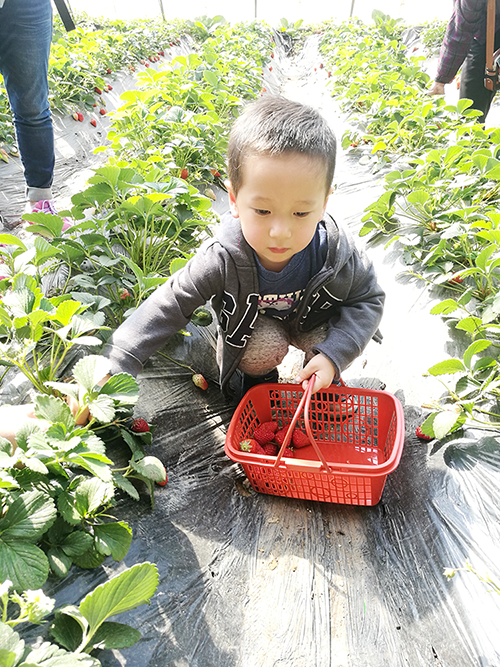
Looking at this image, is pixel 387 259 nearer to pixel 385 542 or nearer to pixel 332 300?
pixel 332 300

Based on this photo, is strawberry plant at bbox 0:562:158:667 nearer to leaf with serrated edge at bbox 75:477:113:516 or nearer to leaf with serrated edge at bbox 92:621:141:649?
leaf with serrated edge at bbox 92:621:141:649

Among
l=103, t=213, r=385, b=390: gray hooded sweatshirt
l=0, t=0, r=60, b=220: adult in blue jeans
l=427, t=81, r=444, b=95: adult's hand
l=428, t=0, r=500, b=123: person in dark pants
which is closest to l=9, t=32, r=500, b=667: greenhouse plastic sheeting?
l=103, t=213, r=385, b=390: gray hooded sweatshirt

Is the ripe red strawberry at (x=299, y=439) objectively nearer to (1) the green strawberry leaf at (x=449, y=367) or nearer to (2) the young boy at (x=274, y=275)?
(2) the young boy at (x=274, y=275)

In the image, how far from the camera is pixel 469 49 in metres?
2.70

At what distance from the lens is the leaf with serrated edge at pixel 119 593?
604 millimetres

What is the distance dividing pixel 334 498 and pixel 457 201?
1.25 m

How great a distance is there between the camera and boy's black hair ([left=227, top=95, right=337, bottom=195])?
861mm

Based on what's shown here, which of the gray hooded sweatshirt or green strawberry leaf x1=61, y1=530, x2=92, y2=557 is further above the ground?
the gray hooded sweatshirt

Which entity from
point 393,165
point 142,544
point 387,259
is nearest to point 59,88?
point 393,165

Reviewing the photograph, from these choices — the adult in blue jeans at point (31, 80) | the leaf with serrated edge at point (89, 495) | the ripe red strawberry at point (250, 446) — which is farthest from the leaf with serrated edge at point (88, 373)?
the adult in blue jeans at point (31, 80)

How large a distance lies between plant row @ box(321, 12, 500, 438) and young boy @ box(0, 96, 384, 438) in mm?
252

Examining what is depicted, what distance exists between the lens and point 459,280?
5.11 feet

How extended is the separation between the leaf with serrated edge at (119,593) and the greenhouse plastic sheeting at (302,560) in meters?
0.17

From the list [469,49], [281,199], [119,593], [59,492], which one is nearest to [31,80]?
[281,199]
